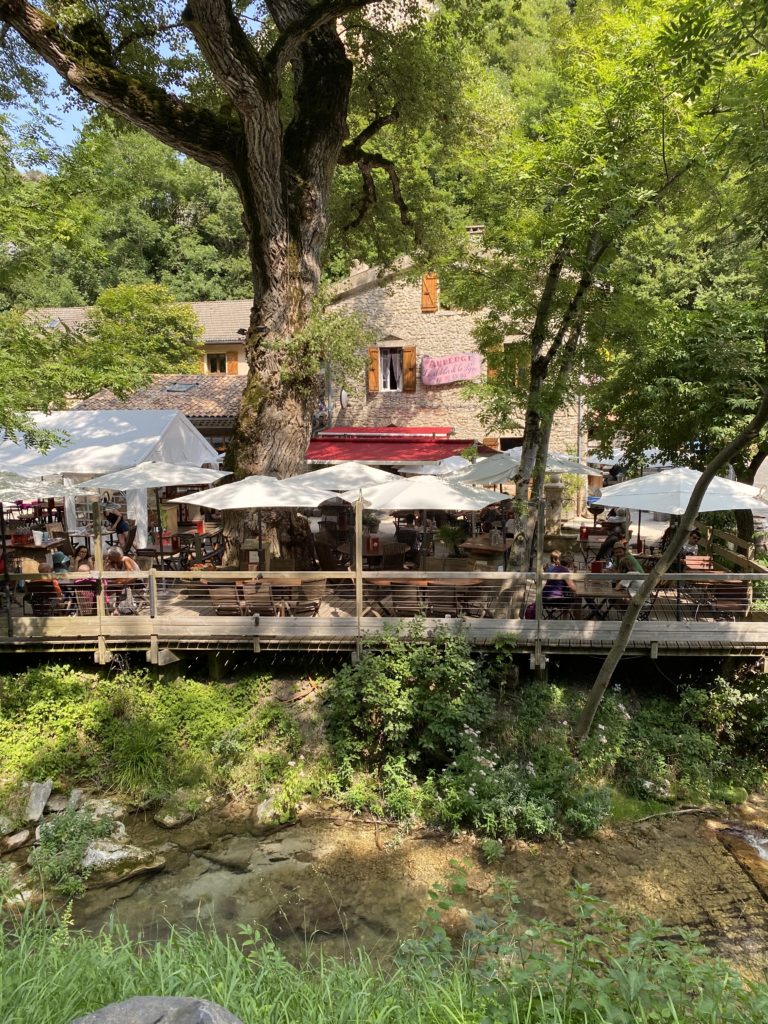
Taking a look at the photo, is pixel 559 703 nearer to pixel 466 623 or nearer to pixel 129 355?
pixel 466 623

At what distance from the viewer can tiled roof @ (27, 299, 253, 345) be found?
29.5m

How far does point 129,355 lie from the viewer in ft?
36.2

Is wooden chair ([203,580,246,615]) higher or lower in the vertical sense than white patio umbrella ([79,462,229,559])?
lower

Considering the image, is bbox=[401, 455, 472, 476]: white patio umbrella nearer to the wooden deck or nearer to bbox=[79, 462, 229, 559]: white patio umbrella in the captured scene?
the wooden deck

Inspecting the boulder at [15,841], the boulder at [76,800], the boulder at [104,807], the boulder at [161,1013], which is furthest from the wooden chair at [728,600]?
the boulder at [15,841]

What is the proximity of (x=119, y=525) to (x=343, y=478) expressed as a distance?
288 inches

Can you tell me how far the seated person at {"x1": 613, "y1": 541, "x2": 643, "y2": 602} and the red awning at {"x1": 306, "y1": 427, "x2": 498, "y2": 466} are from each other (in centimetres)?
603

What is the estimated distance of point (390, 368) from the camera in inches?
892

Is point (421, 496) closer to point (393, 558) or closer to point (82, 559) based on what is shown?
point (393, 558)

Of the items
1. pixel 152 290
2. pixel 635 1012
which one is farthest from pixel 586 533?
pixel 152 290

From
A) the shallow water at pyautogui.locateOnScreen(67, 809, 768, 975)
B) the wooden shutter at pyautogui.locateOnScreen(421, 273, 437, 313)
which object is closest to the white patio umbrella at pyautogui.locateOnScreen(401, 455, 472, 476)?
the wooden shutter at pyautogui.locateOnScreen(421, 273, 437, 313)

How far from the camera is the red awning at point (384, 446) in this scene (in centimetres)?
1900

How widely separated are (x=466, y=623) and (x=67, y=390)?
22.1ft

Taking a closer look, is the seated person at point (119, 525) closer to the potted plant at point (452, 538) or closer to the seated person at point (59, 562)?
the seated person at point (59, 562)
